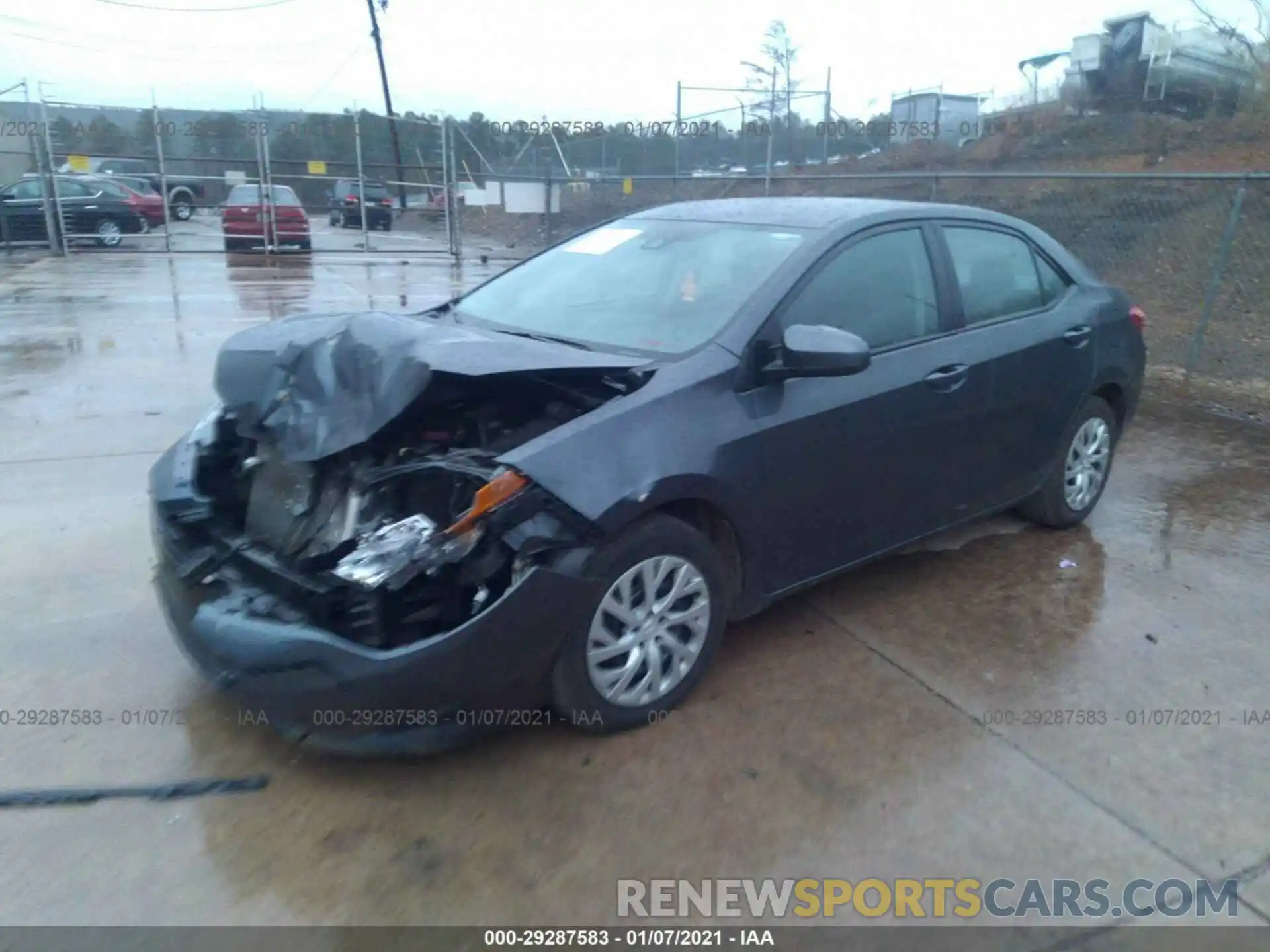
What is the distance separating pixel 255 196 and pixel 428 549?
20871 millimetres

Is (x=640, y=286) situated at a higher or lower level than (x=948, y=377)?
higher

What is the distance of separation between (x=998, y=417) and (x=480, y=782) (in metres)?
2.74

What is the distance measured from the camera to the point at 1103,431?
17.2ft

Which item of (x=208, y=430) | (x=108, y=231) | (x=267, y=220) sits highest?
(x=208, y=430)

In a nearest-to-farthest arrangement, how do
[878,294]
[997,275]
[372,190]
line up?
[878,294], [997,275], [372,190]

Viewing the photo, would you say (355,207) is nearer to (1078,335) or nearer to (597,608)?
(1078,335)

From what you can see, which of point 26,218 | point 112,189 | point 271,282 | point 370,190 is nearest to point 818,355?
point 271,282

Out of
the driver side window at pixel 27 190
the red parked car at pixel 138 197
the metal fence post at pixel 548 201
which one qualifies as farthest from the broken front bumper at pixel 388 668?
the red parked car at pixel 138 197

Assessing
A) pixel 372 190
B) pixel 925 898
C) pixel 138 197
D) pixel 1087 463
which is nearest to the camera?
pixel 925 898

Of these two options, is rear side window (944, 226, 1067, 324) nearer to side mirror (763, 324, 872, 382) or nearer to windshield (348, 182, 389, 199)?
side mirror (763, 324, 872, 382)

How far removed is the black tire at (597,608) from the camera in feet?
10.0

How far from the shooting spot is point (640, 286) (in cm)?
412

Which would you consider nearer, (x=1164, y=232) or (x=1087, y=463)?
(x=1087, y=463)

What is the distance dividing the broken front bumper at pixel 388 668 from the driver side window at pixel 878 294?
4.92 feet
